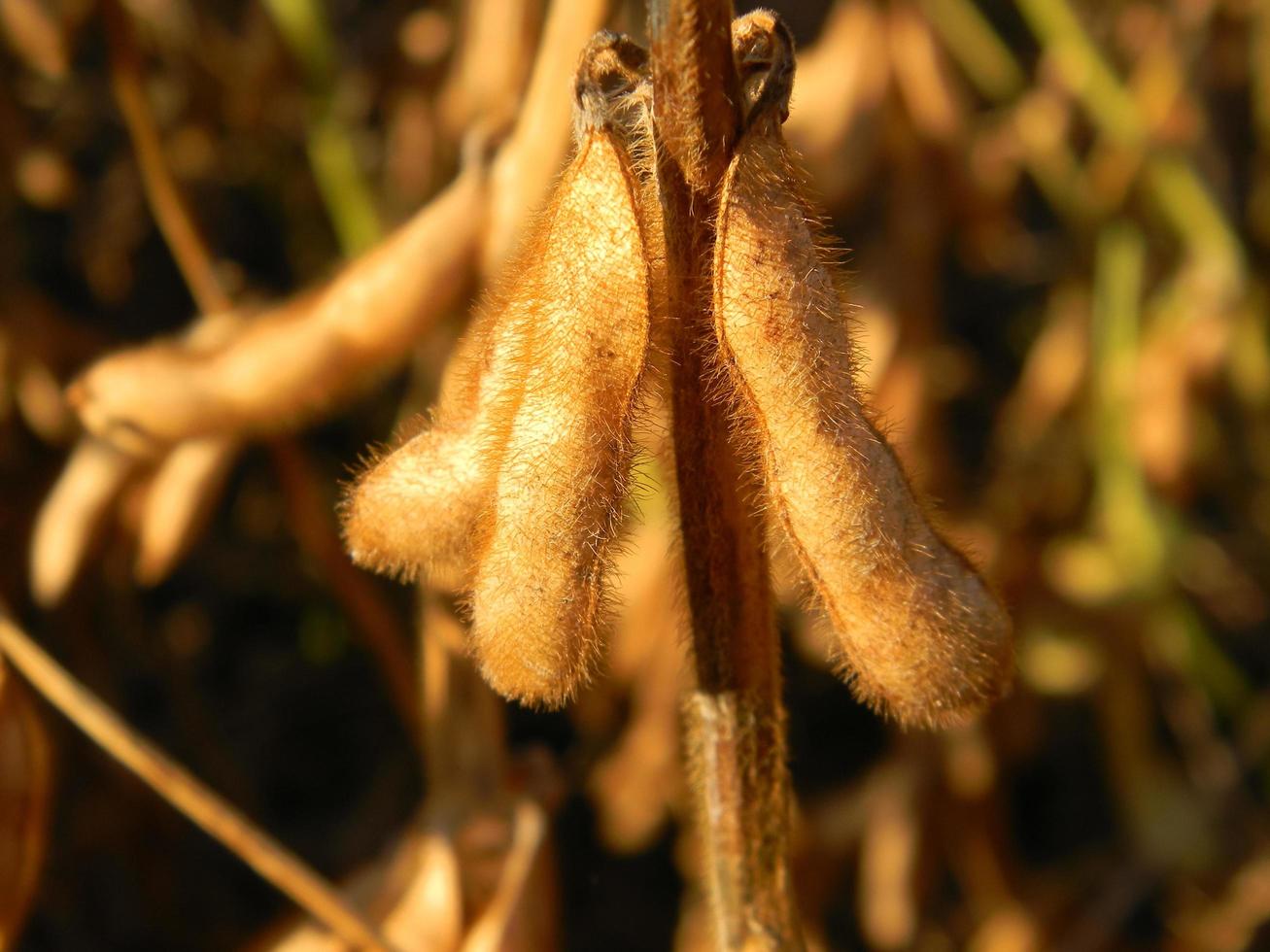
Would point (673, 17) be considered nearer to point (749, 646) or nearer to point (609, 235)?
point (609, 235)

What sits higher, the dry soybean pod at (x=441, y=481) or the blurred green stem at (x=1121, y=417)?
the dry soybean pod at (x=441, y=481)

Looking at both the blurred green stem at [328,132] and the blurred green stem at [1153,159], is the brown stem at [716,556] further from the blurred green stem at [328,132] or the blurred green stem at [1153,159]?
the blurred green stem at [1153,159]

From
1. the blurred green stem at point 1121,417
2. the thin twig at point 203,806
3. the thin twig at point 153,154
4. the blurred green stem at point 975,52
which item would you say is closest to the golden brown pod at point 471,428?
the thin twig at point 203,806

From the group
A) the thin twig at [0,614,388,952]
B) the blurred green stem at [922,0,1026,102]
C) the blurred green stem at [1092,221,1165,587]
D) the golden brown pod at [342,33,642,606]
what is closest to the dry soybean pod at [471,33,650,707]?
the golden brown pod at [342,33,642,606]

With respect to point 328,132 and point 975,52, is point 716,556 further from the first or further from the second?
A: point 975,52

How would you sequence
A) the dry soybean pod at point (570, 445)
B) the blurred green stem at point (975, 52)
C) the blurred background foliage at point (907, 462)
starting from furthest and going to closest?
1. the blurred green stem at point (975, 52)
2. the blurred background foliage at point (907, 462)
3. the dry soybean pod at point (570, 445)

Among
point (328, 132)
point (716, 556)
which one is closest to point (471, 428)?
point (716, 556)
